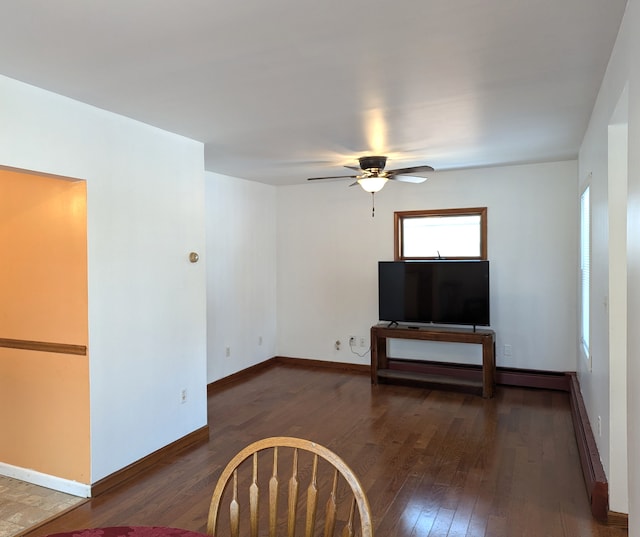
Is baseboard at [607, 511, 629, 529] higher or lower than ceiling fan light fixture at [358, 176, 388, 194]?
lower


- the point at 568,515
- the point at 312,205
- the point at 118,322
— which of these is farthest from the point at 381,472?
the point at 312,205

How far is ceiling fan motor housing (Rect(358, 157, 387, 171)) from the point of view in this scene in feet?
15.2

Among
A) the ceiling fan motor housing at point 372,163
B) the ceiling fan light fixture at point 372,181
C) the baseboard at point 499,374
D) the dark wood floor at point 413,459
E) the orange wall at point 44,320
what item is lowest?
the dark wood floor at point 413,459

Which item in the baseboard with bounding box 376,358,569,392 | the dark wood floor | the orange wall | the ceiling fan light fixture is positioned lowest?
the dark wood floor

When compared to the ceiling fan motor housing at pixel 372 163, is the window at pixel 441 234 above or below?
→ below

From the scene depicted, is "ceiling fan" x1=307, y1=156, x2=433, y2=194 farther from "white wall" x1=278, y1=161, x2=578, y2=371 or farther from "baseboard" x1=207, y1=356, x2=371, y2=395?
"baseboard" x1=207, y1=356, x2=371, y2=395

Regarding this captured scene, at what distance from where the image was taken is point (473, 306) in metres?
5.42

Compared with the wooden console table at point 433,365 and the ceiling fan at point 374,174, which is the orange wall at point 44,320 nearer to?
the ceiling fan at point 374,174

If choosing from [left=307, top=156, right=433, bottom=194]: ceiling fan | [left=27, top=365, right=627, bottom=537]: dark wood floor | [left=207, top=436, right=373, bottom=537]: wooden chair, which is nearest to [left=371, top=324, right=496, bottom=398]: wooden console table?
[left=27, top=365, right=627, bottom=537]: dark wood floor

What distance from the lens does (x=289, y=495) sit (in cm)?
141

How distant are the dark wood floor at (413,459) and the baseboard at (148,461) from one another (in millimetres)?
55

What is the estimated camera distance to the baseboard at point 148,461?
3.14 metres

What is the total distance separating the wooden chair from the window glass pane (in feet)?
10.4

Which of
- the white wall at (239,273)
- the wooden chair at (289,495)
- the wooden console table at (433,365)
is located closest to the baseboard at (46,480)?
the wooden chair at (289,495)
